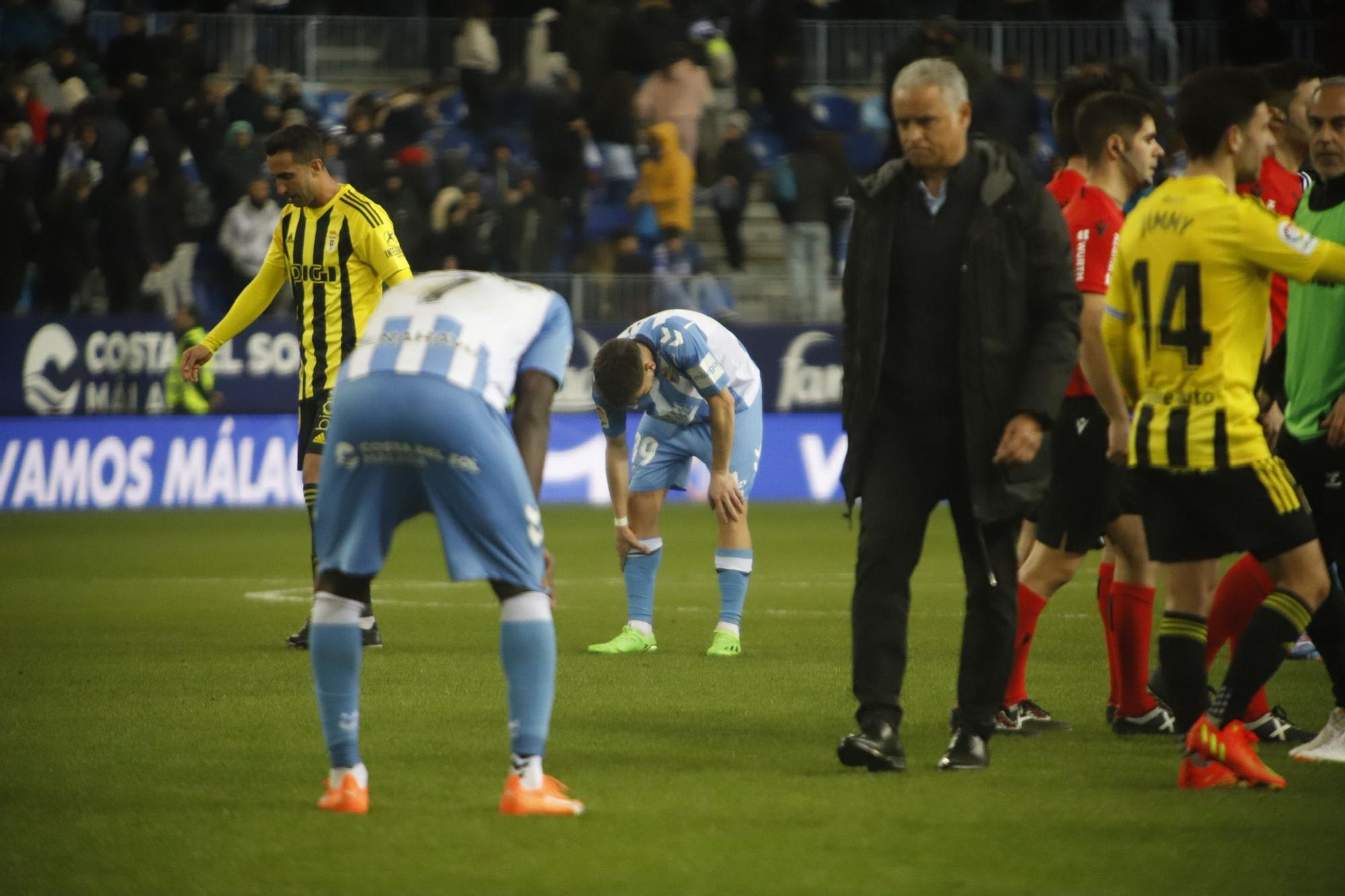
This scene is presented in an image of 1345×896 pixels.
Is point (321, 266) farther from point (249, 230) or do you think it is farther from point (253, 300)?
point (249, 230)

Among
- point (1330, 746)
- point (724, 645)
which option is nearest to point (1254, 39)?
point (724, 645)

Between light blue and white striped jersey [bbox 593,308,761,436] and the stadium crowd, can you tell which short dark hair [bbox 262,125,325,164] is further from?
the stadium crowd

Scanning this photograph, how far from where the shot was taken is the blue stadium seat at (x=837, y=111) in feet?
78.9

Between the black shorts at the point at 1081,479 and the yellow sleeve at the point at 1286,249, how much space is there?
4.60ft

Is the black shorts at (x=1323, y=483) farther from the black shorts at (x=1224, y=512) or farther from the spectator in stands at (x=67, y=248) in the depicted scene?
the spectator in stands at (x=67, y=248)

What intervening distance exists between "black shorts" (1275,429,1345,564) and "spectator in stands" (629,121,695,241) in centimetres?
1517

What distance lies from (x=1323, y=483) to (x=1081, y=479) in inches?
34.5

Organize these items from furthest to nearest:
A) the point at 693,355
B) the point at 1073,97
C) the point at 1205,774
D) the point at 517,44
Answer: the point at 517,44 → the point at 693,355 → the point at 1073,97 → the point at 1205,774

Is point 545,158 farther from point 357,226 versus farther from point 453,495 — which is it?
point 453,495

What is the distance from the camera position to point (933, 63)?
581cm

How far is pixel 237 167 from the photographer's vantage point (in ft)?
65.7

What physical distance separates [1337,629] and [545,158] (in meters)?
16.4

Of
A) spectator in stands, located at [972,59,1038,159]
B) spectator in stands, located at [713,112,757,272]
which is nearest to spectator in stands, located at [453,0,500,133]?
spectator in stands, located at [713,112,757,272]

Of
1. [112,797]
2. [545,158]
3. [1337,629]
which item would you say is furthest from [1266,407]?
[545,158]
